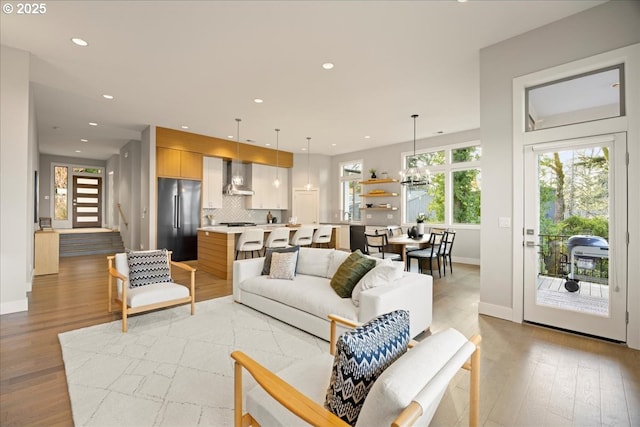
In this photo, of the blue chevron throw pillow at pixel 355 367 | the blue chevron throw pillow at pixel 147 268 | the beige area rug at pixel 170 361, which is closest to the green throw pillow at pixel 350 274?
the beige area rug at pixel 170 361

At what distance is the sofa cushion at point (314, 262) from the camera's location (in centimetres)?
379

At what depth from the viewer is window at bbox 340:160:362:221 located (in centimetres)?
980

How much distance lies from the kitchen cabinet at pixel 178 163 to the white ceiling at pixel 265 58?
2.32 ft

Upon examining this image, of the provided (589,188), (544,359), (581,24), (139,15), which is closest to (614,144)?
(589,188)

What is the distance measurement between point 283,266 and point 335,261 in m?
0.66

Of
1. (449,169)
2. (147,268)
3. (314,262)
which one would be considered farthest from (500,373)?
(449,169)

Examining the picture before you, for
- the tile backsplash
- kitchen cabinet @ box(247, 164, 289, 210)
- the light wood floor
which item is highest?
kitchen cabinet @ box(247, 164, 289, 210)

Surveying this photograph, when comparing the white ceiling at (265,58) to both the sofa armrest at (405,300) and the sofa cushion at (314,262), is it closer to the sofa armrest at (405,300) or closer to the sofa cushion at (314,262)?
the sofa cushion at (314,262)

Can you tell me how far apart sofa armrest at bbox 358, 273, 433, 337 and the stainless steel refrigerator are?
19.3ft

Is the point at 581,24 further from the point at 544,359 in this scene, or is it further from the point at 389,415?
the point at 389,415

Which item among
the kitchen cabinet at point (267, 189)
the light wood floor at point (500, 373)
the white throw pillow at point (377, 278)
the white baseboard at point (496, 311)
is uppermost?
the kitchen cabinet at point (267, 189)

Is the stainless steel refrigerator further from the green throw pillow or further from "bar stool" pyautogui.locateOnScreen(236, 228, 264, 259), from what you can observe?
the green throw pillow

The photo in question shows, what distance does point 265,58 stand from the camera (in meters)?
3.76

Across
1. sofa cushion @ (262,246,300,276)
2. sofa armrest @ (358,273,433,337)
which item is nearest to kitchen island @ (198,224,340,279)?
sofa cushion @ (262,246,300,276)
